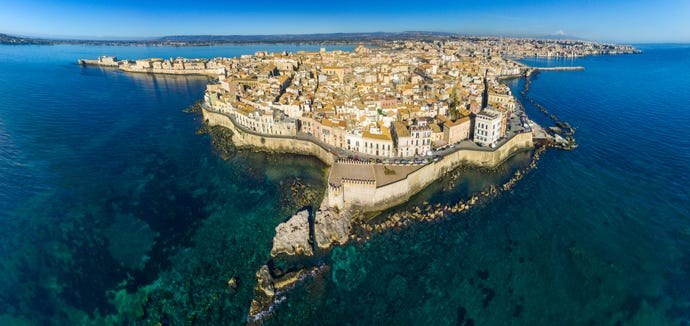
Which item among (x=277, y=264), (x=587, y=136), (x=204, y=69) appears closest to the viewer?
(x=277, y=264)

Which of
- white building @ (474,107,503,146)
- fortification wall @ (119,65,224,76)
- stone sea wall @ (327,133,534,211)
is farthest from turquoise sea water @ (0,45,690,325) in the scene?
fortification wall @ (119,65,224,76)

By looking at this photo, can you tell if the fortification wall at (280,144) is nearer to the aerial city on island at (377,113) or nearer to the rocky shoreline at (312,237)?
the aerial city on island at (377,113)

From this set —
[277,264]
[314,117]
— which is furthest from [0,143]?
[277,264]

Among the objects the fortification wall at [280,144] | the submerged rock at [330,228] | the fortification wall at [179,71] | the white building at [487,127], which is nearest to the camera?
the submerged rock at [330,228]

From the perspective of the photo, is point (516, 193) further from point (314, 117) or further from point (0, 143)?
point (0, 143)

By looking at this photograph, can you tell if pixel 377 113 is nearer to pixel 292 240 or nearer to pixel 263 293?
pixel 292 240

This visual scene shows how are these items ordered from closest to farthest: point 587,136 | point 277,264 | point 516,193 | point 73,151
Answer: point 277,264 < point 516,193 < point 73,151 < point 587,136

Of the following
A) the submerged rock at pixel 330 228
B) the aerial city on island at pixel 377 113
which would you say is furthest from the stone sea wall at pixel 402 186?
the aerial city on island at pixel 377 113
